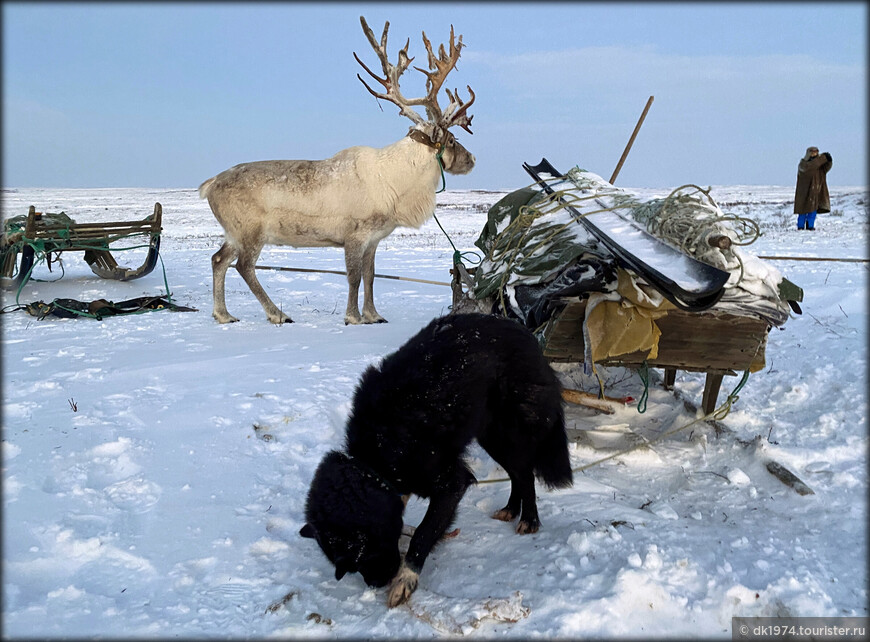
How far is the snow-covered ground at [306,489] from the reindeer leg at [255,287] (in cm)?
138

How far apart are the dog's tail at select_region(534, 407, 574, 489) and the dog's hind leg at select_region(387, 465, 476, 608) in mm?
525

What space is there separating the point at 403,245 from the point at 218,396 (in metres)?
13.3

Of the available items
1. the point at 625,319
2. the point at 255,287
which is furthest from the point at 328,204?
the point at 625,319

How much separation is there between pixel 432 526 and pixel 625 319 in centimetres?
171

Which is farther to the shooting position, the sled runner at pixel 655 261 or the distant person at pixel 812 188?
the distant person at pixel 812 188

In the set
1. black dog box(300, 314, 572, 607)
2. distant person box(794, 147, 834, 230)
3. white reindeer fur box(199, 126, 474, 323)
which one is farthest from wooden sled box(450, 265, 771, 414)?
distant person box(794, 147, 834, 230)

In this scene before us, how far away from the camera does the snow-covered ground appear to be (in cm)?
258

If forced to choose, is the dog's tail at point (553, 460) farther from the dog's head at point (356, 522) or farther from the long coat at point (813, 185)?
the long coat at point (813, 185)

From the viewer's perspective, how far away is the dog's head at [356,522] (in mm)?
2703

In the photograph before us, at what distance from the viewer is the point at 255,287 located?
26.7 feet

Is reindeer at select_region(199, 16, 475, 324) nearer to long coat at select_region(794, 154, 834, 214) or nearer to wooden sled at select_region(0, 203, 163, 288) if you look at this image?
wooden sled at select_region(0, 203, 163, 288)

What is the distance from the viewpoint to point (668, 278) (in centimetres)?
328

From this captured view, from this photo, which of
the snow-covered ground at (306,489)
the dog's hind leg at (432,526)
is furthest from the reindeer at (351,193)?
the dog's hind leg at (432,526)

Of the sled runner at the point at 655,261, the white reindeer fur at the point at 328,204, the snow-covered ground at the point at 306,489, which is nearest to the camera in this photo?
the snow-covered ground at the point at 306,489
